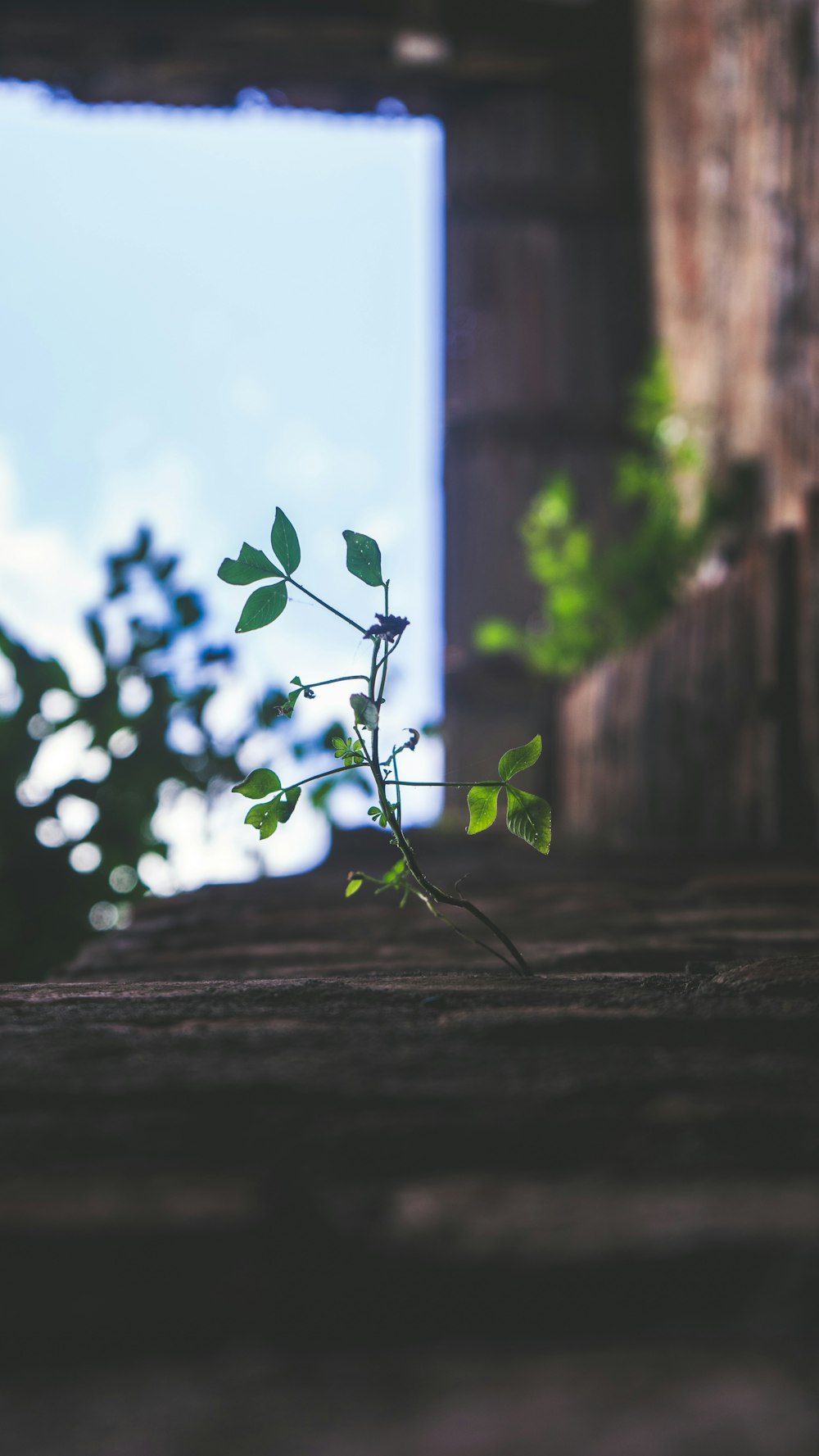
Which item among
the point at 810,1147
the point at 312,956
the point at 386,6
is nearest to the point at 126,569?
the point at 312,956

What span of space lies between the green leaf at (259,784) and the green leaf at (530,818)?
0.20 meters

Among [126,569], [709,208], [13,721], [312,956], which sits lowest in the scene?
[312,956]

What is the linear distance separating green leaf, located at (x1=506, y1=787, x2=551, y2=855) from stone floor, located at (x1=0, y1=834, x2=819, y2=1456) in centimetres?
13

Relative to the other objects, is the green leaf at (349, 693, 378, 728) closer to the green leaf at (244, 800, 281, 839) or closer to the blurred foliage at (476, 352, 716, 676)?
the green leaf at (244, 800, 281, 839)

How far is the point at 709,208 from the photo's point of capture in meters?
4.70

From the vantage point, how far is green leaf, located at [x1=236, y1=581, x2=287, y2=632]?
2.76 feet

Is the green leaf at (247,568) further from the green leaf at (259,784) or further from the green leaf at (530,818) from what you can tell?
the green leaf at (530,818)

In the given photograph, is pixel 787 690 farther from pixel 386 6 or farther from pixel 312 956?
pixel 386 6

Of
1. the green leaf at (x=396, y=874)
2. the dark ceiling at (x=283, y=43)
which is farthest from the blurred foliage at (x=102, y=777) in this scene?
the dark ceiling at (x=283, y=43)

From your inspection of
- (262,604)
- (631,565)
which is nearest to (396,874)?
(262,604)

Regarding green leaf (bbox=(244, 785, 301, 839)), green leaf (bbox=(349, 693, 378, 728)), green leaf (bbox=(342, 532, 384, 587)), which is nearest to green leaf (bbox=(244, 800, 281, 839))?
green leaf (bbox=(244, 785, 301, 839))

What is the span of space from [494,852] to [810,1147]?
2.22m

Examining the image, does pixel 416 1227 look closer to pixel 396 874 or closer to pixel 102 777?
pixel 396 874

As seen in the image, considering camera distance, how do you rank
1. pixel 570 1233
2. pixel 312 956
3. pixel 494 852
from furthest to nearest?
pixel 494 852
pixel 312 956
pixel 570 1233
